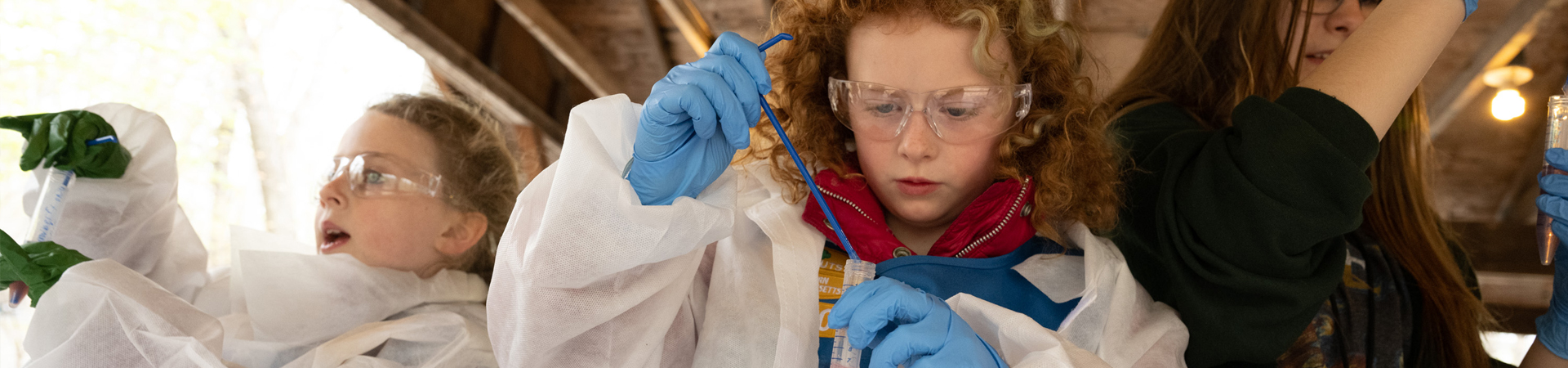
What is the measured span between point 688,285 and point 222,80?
7.99 feet

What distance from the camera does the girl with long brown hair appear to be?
1.10m

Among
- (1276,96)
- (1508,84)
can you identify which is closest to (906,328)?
(1276,96)

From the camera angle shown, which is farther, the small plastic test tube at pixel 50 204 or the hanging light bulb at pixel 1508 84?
the hanging light bulb at pixel 1508 84

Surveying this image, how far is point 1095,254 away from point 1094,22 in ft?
8.39

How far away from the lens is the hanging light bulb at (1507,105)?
4.12 metres

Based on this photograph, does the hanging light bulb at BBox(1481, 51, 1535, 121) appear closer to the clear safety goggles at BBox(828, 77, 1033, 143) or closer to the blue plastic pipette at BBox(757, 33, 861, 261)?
the clear safety goggles at BBox(828, 77, 1033, 143)

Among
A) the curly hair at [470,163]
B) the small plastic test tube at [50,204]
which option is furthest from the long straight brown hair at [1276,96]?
the small plastic test tube at [50,204]

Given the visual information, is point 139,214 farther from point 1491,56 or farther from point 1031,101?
point 1491,56

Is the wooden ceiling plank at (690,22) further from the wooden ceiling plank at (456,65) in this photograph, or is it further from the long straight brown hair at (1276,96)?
the long straight brown hair at (1276,96)

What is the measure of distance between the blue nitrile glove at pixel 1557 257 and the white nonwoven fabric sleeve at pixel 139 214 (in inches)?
109

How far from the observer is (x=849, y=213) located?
1385 millimetres

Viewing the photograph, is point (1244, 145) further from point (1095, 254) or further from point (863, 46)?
point (863, 46)

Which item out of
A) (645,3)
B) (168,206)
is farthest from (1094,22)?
(168,206)

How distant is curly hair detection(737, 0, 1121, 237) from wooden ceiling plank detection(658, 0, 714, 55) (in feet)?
10.2
